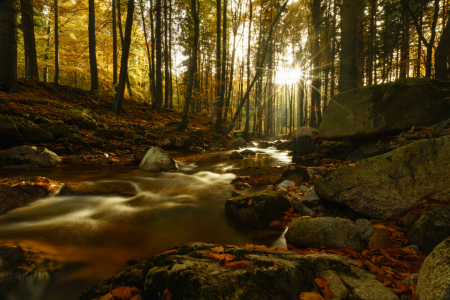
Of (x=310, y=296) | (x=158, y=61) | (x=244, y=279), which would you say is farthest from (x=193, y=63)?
(x=310, y=296)

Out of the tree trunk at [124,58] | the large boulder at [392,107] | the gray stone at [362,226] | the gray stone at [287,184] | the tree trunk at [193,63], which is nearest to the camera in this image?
the gray stone at [362,226]

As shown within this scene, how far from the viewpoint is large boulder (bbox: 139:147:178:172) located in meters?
6.45

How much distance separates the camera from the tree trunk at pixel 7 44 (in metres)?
7.99

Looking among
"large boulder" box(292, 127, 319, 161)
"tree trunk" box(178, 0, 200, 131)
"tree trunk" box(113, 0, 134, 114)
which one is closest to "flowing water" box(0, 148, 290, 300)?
"large boulder" box(292, 127, 319, 161)

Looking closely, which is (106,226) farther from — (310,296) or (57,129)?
(57,129)

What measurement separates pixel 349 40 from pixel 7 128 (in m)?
11.6

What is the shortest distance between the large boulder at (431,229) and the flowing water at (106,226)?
58.5 inches

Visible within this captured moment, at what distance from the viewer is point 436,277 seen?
48.3 inches


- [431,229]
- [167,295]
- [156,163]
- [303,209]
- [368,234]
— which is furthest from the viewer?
[156,163]

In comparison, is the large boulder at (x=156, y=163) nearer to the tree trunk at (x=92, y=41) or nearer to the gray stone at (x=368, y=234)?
the gray stone at (x=368, y=234)

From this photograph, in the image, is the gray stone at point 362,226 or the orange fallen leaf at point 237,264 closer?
the orange fallen leaf at point 237,264

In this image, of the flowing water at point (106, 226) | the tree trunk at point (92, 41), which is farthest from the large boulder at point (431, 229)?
the tree trunk at point (92, 41)

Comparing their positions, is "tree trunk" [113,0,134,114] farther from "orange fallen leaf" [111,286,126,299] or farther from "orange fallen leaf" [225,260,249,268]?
"orange fallen leaf" [225,260,249,268]

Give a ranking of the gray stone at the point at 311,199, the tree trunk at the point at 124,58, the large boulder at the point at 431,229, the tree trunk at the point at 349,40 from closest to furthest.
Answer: the large boulder at the point at 431,229 → the gray stone at the point at 311,199 → the tree trunk at the point at 349,40 → the tree trunk at the point at 124,58
